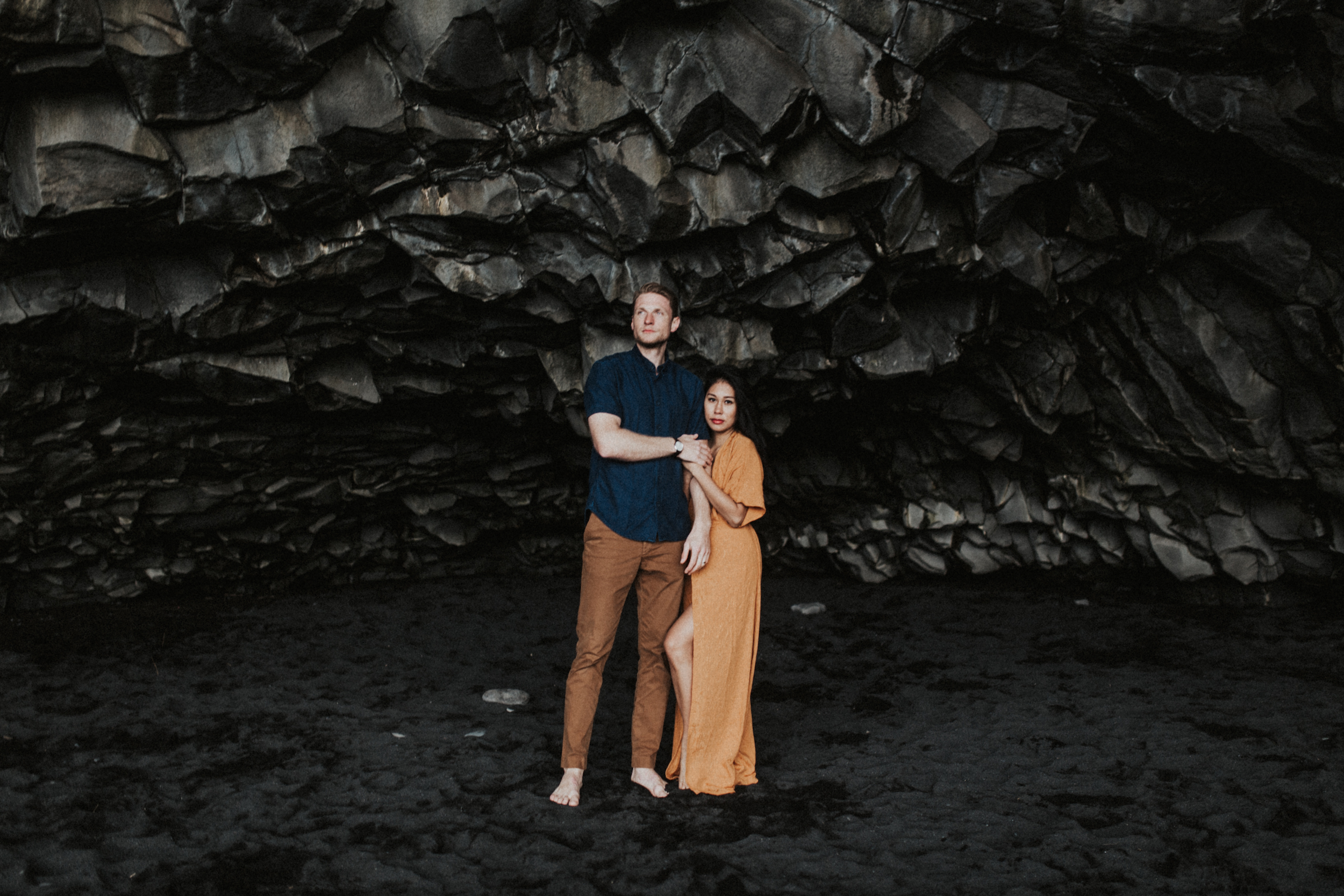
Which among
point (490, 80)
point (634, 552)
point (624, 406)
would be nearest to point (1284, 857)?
point (634, 552)

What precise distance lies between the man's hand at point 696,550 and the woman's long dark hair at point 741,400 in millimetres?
537

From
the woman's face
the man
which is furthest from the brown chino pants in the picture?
the woman's face

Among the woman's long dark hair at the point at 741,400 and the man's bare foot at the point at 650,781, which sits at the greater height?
the woman's long dark hair at the point at 741,400

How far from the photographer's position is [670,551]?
439 centimetres

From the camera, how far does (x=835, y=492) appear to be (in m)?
9.59

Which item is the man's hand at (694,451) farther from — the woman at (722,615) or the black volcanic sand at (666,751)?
the black volcanic sand at (666,751)

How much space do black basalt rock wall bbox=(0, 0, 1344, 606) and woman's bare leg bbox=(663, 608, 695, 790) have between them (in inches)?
118

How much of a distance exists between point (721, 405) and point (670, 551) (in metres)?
0.75

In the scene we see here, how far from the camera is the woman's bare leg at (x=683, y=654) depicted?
14.6 feet

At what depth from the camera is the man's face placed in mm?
4316

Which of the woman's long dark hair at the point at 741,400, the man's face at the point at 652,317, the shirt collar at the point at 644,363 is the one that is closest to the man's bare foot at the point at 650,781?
the woman's long dark hair at the point at 741,400

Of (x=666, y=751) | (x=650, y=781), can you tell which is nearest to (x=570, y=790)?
(x=650, y=781)

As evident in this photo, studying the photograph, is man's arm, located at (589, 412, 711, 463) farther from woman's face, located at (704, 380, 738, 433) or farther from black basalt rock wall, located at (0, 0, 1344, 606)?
black basalt rock wall, located at (0, 0, 1344, 606)

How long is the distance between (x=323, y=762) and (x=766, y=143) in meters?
4.57
